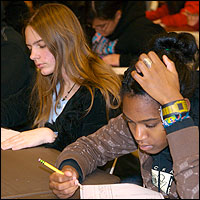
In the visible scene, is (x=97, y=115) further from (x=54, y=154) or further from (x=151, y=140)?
(x=151, y=140)

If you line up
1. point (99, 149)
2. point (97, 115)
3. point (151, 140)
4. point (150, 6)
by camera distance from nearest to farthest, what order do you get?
point (151, 140)
point (99, 149)
point (97, 115)
point (150, 6)

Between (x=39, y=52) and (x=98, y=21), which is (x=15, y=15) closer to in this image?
(x=98, y=21)

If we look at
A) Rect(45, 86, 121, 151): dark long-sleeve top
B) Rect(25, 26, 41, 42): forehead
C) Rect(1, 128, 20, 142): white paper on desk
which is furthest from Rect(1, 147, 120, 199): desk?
Rect(25, 26, 41, 42): forehead

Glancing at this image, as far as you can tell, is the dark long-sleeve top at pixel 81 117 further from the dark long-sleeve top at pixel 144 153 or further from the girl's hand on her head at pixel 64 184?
the girl's hand on her head at pixel 64 184

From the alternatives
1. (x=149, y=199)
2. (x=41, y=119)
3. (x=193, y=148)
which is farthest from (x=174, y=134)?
(x=41, y=119)

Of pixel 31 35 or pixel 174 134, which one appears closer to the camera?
pixel 174 134

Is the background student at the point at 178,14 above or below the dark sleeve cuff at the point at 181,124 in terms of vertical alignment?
below

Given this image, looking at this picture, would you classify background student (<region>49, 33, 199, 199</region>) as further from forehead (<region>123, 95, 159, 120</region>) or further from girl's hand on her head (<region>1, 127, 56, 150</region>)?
girl's hand on her head (<region>1, 127, 56, 150</region>)

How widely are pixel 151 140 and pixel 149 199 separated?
0.18 metres

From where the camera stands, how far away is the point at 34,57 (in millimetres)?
1631

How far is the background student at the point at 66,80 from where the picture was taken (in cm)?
150

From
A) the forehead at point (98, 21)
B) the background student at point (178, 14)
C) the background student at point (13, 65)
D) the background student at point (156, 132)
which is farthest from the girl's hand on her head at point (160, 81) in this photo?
the background student at point (178, 14)

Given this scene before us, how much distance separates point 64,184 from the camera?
959mm

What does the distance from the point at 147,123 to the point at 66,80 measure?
2.51 ft
